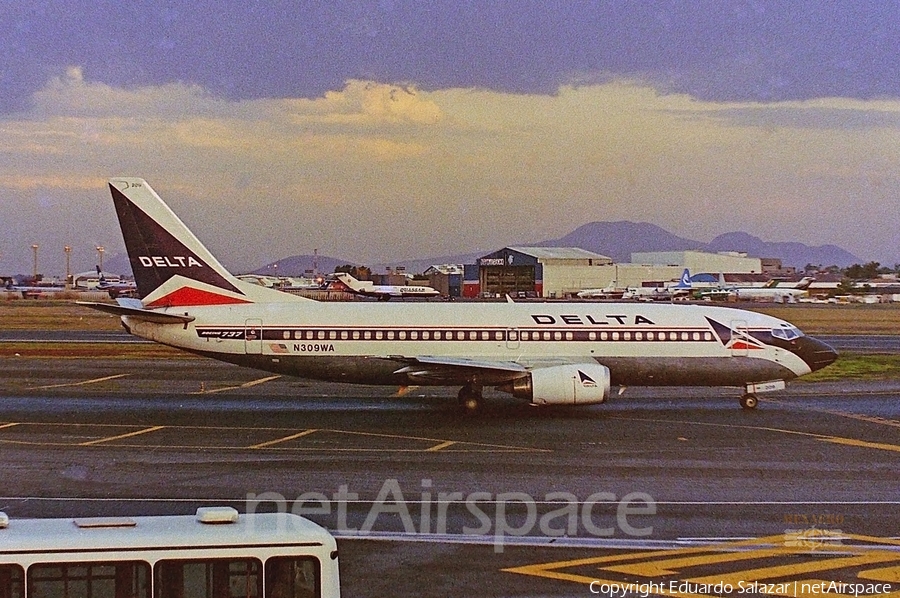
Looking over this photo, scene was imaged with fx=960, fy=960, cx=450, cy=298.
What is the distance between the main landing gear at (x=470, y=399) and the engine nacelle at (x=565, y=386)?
1.92m

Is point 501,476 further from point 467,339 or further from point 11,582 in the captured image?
point 11,582

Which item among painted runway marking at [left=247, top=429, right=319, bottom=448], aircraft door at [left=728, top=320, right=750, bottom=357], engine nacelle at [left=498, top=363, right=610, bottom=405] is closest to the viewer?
painted runway marking at [left=247, top=429, right=319, bottom=448]

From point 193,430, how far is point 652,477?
A: 45.1 ft

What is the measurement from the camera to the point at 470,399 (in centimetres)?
3225

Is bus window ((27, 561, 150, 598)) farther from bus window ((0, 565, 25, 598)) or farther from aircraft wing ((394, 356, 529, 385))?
aircraft wing ((394, 356, 529, 385))

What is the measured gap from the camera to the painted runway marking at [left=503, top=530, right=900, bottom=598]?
1423 centimetres

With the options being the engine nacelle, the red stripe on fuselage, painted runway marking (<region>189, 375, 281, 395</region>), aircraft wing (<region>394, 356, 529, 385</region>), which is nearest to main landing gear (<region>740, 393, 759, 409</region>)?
the engine nacelle

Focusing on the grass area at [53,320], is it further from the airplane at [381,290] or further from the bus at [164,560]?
the bus at [164,560]

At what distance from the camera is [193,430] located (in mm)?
28422

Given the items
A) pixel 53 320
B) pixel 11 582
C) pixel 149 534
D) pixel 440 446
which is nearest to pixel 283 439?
pixel 440 446

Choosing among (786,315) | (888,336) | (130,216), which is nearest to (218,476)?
(130,216)

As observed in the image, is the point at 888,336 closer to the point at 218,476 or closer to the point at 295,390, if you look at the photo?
the point at 295,390

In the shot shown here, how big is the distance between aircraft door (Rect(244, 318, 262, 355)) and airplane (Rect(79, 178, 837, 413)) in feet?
0.11

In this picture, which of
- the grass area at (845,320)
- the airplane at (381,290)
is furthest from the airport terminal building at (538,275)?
the grass area at (845,320)
